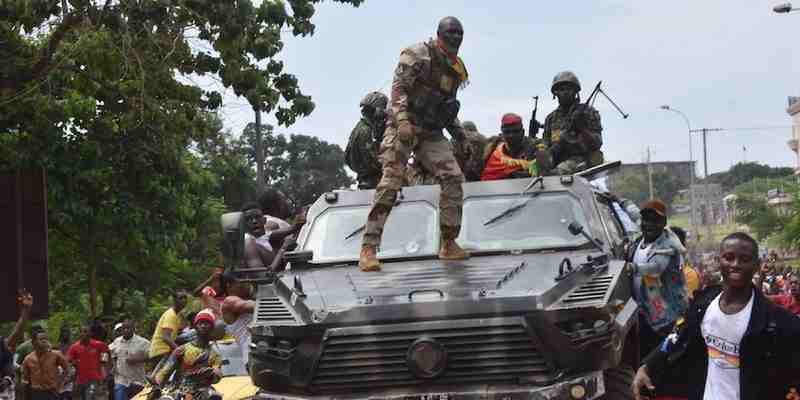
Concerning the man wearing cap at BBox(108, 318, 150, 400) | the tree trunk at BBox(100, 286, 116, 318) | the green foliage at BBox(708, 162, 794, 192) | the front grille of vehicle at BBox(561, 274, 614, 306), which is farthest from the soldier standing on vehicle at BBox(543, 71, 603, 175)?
the green foliage at BBox(708, 162, 794, 192)

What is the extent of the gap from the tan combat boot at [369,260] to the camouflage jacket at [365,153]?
2.63 m

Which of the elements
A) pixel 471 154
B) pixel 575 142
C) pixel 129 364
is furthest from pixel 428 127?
pixel 129 364

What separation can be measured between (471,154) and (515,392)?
4180 mm

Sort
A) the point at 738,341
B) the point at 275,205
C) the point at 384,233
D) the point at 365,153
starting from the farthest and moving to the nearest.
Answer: the point at 275,205, the point at 365,153, the point at 384,233, the point at 738,341

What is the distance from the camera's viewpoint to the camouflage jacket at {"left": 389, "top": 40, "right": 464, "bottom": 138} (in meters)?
8.79

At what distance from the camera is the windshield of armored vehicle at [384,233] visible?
344 inches

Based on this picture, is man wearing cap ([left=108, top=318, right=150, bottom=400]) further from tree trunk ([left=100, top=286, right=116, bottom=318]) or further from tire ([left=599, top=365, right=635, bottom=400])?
tree trunk ([left=100, top=286, right=116, bottom=318])

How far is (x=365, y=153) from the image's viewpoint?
11102 mm

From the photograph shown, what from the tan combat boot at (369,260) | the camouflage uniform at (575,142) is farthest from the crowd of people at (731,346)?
the camouflage uniform at (575,142)

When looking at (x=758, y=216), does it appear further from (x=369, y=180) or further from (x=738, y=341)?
(x=738, y=341)

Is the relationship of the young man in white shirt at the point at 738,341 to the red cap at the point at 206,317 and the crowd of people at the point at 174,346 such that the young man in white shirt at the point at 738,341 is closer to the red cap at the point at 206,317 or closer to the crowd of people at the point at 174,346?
the crowd of people at the point at 174,346

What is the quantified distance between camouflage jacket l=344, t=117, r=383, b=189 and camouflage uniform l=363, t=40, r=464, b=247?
2.02 m

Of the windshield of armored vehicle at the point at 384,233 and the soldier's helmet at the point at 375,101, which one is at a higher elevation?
the soldier's helmet at the point at 375,101

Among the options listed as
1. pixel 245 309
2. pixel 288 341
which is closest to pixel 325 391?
pixel 288 341
